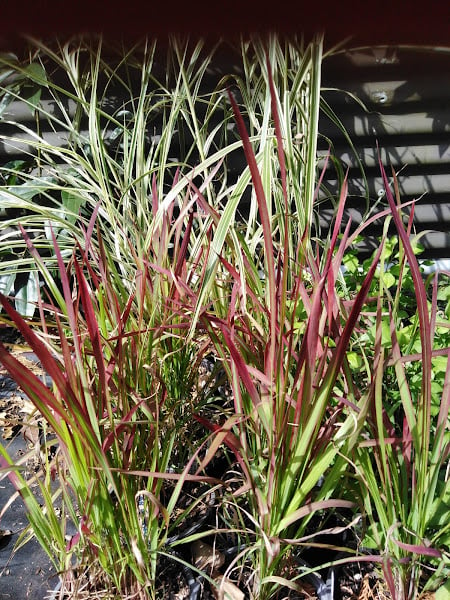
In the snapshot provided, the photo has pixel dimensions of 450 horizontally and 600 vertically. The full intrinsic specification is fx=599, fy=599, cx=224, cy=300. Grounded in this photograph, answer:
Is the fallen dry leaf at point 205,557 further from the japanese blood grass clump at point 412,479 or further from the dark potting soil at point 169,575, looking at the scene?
the japanese blood grass clump at point 412,479

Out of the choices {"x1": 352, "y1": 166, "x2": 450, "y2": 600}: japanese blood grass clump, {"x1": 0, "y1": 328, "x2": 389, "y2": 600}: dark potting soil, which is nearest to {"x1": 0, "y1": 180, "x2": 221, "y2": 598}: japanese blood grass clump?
{"x1": 0, "y1": 328, "x2": 389, "y2": 600}: dark potting soil

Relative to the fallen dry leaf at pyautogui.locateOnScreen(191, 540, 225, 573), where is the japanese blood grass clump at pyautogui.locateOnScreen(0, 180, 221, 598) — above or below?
above

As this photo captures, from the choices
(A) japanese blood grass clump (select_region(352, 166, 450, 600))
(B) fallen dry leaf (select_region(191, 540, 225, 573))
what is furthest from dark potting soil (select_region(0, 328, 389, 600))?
(A) japanese blood grass clump (select_region(352, 166, 450, 600))

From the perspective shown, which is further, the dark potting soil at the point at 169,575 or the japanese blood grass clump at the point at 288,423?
the dark potting soil at the point at 169,575

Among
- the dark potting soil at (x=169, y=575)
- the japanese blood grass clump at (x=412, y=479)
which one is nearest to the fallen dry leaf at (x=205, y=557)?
the dark potting soil at (x=169, y=575)

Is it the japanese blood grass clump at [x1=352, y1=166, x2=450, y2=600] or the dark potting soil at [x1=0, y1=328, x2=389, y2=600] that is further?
the dark potting soil at [x1=0, y1=328, x2=389, y2=600]

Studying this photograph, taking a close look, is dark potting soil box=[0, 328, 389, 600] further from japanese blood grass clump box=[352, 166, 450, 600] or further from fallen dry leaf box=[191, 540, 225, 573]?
japanese blood grass clump box=[352, 166, 450, 600]

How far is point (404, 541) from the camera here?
1.06 metres

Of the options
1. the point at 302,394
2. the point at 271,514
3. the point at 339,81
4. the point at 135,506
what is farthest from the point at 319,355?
the point at 339,81

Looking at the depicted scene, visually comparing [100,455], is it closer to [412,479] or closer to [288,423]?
[288,423]

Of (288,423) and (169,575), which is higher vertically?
(288,423)

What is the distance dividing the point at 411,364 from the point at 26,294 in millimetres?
1695

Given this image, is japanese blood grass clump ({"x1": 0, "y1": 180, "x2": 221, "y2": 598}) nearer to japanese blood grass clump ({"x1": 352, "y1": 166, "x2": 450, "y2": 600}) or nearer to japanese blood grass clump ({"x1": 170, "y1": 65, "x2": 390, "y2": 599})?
japanese blood grass clump ({"x1": 170, "y1": 65, "x2": 390, "y2": 599})

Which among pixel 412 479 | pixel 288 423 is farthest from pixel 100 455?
pixel 412 479
